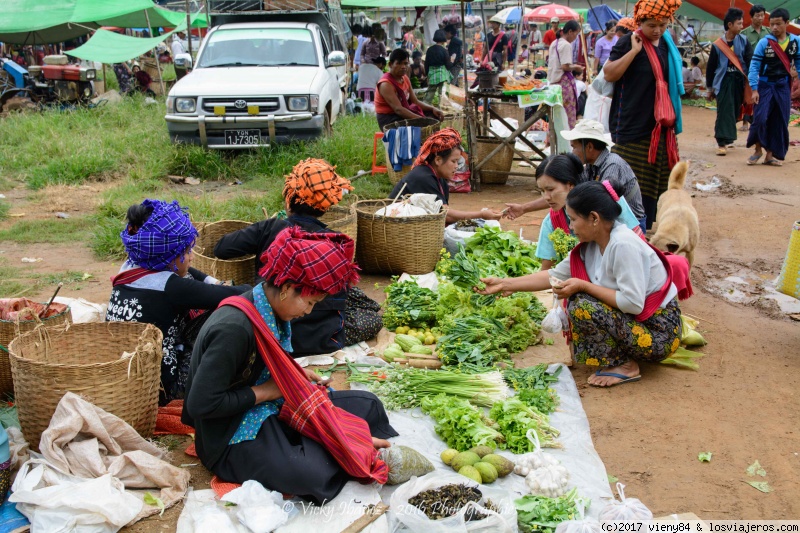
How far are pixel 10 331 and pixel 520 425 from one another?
8.83ft

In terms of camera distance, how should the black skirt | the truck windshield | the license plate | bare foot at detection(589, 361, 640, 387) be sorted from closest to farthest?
the black skirt → bare foot at detection(589, 361, 640, 387) → the license plate → the truck windshield

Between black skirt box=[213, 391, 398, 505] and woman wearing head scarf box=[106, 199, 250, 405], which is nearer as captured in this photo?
black skirt box=[213, 391, 398, 505]

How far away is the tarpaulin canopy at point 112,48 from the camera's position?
→ 15.8m

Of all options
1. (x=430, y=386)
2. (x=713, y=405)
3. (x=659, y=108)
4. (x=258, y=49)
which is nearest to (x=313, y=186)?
(x=430, y=386)

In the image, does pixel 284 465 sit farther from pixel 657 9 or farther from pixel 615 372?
pixel 657 9

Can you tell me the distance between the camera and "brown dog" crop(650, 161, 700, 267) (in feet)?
18.2

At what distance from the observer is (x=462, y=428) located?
346 centimetres

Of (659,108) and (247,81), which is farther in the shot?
(247,81)

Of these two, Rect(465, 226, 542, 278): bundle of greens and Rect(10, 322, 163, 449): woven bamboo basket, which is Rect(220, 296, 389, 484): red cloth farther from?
Rect(465, 226, 542, 278): bundle of greens

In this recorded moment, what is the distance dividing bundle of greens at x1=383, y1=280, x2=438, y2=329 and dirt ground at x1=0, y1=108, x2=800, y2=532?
0.83m

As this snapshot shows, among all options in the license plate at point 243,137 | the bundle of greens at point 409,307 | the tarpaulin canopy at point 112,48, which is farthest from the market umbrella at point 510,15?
the bundle of greens at point 409,307

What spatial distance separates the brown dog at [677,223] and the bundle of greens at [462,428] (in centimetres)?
258

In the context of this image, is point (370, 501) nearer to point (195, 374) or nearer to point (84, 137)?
point (195, 374)

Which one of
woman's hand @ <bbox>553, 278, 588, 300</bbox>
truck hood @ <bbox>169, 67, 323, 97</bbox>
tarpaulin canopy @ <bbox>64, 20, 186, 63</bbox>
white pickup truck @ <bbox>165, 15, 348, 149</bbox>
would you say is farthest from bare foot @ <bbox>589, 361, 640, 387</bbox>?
tarpaulin canopy @ <bbox>64, 20, 186, 63</bbox>
